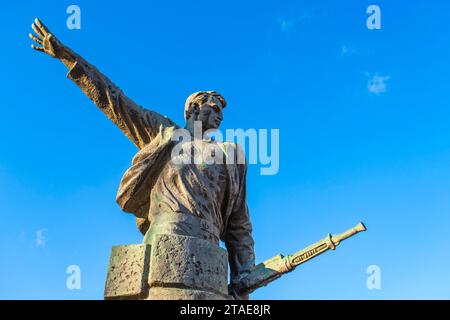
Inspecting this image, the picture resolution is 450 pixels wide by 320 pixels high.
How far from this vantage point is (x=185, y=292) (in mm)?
5504

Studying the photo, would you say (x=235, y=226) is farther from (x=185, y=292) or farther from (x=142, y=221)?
(x=185, y=292)

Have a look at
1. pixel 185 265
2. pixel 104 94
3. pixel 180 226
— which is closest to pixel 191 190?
pixel 180 226

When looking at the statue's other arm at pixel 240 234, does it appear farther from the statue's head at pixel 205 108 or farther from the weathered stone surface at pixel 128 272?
the weathered stone surface at pixel 128 272

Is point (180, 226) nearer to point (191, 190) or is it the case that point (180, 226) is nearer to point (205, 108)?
point (191, 190)

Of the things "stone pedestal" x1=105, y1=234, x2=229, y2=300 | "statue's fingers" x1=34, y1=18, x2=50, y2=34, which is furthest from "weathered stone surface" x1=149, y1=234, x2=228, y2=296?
"statue's fingers" x1=34, y1=18, x2=50, y2=34

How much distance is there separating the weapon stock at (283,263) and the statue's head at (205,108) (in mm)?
2096

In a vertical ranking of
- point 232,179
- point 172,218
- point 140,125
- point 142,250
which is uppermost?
point 140,125

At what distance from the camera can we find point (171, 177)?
6.53 m

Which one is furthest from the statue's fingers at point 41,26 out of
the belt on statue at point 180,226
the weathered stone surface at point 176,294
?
the weathered stone surface at point 176,294

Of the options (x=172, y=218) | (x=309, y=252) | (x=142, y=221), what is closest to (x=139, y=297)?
(x=172, y=218)

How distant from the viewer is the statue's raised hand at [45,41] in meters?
7.00

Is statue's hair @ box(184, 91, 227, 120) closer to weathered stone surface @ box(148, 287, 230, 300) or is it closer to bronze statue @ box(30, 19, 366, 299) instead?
bronze statue @ box(30, 19, 366, 299)

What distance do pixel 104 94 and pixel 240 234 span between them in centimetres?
258
